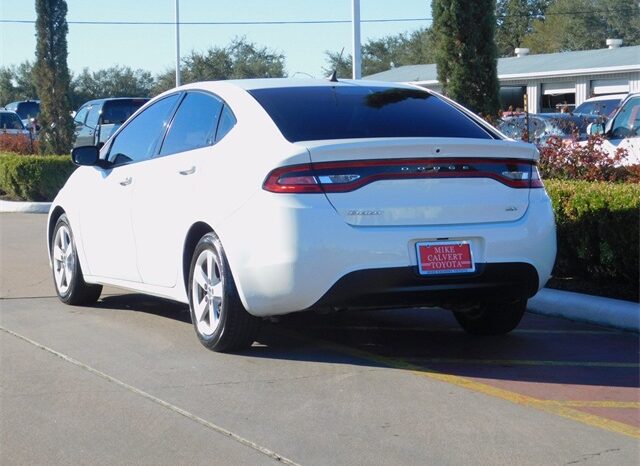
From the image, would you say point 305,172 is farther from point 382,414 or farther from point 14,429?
point 14,429

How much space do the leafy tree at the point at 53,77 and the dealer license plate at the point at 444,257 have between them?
1735 centimetres

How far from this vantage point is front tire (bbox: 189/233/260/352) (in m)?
6.40

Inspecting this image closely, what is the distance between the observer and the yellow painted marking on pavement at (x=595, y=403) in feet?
18.4

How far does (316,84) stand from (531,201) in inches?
67.6

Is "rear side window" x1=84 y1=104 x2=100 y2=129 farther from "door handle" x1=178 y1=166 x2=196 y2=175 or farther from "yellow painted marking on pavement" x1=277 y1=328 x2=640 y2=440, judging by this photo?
"yellow painted marking on pavement" x1=277 y1=328 x2=640 y2=440

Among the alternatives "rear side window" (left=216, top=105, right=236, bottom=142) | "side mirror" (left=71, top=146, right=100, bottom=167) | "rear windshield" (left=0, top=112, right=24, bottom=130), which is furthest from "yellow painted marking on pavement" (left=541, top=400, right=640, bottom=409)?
"rear windshield" (left=0, top=112, right=24, bottom=130)

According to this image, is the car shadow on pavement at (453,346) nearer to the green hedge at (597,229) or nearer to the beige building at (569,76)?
the green hedge at (597,229)

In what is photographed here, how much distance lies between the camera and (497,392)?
5.82 m

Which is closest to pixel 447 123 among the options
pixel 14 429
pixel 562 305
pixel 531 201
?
pixel 531 201

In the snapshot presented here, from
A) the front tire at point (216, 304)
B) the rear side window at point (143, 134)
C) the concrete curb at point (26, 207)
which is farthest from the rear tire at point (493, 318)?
the concrete curb at point (26, 207)

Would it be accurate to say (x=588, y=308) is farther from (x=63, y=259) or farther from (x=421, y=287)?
(x=63, y=259)

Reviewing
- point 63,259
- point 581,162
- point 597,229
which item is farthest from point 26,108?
point 597,229

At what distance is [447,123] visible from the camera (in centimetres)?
689

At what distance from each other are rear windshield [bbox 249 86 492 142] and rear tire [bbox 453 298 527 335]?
1.17 meters
